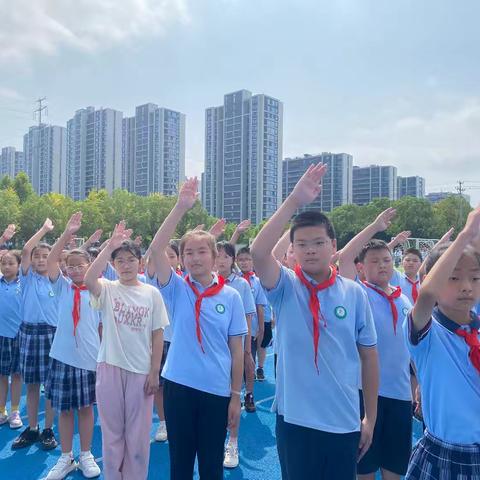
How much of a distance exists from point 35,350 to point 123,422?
1825 millimetres

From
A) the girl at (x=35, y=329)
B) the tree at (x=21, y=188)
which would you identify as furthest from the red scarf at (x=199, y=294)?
the tree at (x=21, y=188)

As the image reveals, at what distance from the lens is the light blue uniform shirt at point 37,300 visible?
4.60 meters

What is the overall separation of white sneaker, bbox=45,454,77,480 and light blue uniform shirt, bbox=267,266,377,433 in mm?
2425

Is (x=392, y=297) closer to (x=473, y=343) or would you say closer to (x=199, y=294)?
(x=473, y=343)

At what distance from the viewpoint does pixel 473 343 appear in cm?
198

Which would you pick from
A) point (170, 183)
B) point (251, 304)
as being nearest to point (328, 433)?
point (251, 304)

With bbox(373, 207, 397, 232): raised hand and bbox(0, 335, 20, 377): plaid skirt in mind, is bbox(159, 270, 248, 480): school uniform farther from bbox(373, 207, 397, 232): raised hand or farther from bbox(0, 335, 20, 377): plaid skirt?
bbox(0, 335, 20, 377): plaid skirt

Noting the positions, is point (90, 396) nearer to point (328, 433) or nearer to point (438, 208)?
point (328, 433)

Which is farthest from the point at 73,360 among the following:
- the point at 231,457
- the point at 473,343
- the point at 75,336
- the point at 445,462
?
the point at 473,343

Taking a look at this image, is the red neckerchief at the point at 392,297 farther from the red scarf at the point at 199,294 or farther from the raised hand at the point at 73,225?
the raised hand at the point at 73,225

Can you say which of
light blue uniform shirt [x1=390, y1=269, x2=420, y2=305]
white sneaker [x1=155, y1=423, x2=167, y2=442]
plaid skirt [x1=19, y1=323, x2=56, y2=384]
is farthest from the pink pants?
light blue uniform shirt [x1=390, y1=269, x2=420, y2=305]

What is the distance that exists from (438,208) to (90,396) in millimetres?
→ 54790

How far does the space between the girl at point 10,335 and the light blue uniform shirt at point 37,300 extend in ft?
1.04

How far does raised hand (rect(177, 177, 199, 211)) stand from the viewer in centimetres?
285
